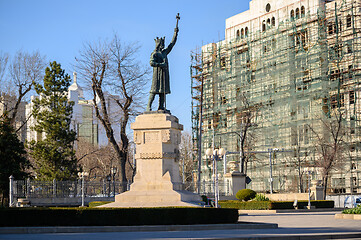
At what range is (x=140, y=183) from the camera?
2152cm

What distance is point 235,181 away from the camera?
3888cm

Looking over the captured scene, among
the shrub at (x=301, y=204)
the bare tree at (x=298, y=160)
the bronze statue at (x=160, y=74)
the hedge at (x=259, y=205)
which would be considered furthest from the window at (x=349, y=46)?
the bronze statue at (x=160, y=74)

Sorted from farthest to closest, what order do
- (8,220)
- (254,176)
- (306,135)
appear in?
(254,176)
(306,135)
(8,220)

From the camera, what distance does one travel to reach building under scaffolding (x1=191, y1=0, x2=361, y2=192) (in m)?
50.3

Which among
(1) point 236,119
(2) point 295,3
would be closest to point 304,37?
(2) point 295,3

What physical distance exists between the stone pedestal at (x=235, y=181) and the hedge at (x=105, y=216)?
69.7 feet

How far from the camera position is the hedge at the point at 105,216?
16641 millimetres

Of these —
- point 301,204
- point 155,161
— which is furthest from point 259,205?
point 155,161

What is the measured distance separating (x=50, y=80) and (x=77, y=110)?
69.1m

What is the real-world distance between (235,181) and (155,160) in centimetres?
1829

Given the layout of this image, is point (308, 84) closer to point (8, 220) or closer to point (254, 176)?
point (254, 176)

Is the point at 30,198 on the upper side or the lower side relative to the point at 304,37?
lower

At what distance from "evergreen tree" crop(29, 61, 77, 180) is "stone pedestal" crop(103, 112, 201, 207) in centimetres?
1876

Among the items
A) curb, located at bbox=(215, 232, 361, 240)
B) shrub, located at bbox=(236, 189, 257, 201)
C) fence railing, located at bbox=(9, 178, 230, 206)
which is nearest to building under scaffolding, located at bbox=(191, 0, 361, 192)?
shrub, located at bbox=(236, 189, 257, 201)
